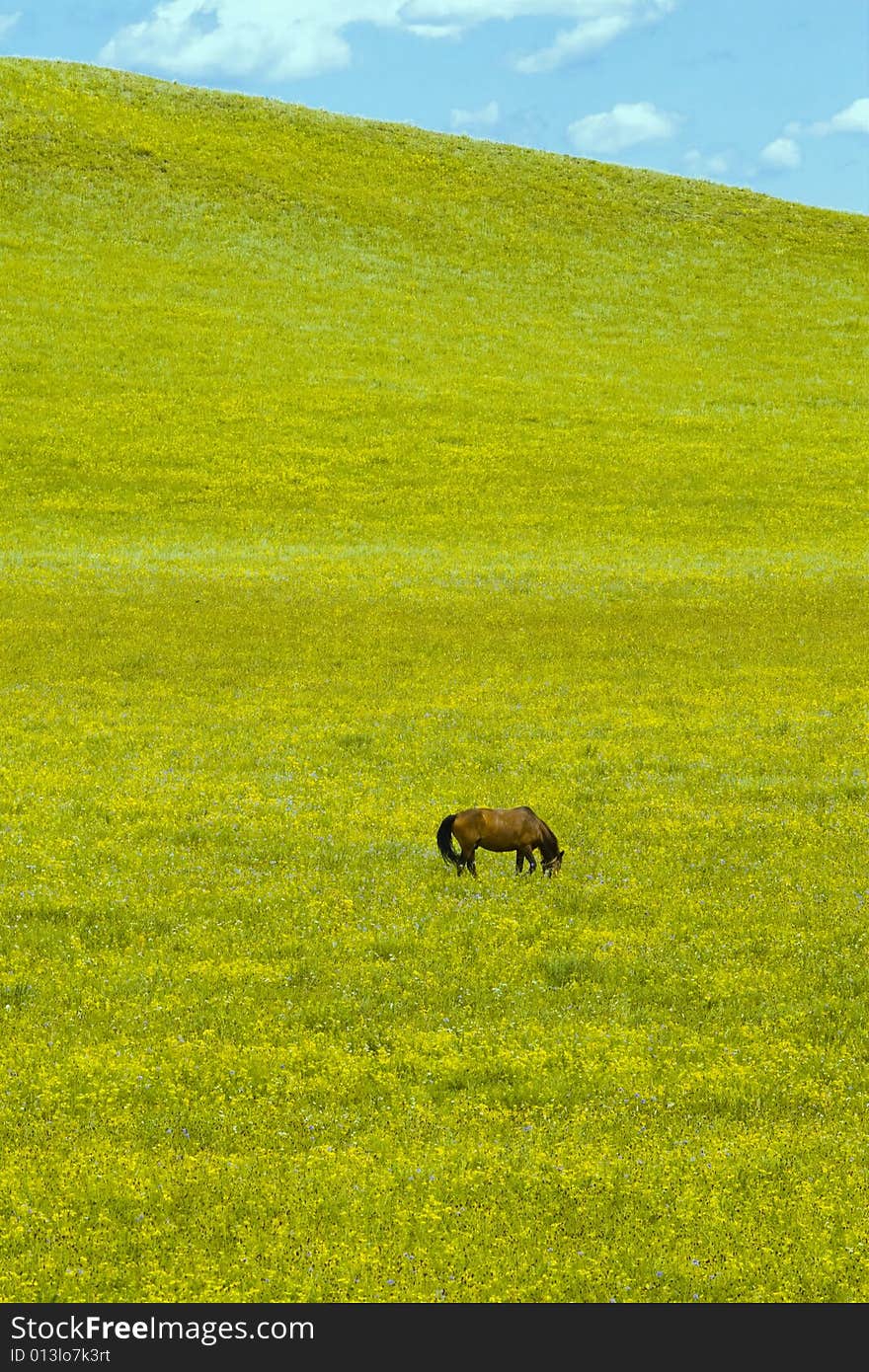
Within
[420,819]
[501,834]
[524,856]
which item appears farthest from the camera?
[420,819]

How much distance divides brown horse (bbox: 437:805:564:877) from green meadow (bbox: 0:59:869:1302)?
391 millimetres

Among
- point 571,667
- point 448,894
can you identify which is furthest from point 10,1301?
point 571,667

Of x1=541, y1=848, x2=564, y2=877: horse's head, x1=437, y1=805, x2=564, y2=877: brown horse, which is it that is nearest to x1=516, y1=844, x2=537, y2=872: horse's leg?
x1=437, y1=805, x2=564, y2=877: brown horse

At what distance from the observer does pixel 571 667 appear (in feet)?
95.6

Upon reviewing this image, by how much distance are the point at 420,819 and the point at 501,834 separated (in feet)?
9.19

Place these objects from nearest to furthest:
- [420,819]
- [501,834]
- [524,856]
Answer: [501,834] < [524,856] < [420,819]

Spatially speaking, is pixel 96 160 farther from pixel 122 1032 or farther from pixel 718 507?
pixel 122 1032

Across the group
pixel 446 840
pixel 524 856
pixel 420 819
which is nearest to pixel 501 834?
pixel 524 856

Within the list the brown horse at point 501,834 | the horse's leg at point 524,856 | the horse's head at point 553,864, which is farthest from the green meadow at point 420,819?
the brown horse at point 501,834

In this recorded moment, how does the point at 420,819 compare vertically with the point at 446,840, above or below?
below

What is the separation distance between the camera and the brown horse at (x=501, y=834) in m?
15.4

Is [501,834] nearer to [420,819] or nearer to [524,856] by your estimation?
[524,856]

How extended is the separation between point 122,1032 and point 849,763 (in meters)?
14.1

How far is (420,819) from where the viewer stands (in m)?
18.0
